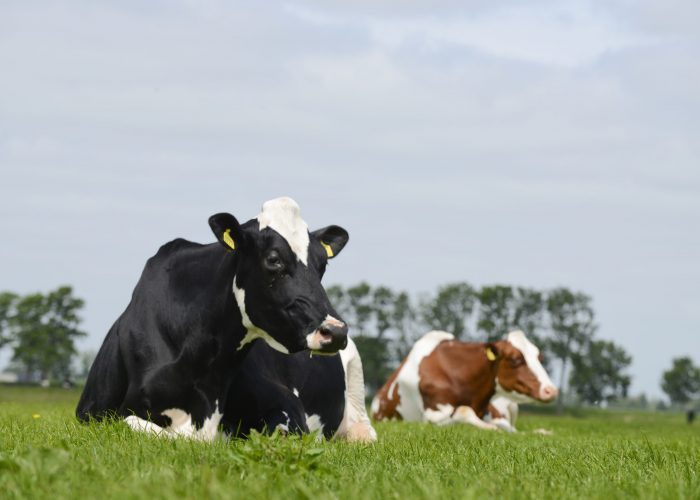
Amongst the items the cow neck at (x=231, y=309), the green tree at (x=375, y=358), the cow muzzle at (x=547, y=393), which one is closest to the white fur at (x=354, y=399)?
the cow neck at (x=231, y=309)

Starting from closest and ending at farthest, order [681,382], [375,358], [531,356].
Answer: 1. [531,356]
2. [375,358]
3. [681,382]

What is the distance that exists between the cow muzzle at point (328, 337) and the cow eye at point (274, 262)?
59cm

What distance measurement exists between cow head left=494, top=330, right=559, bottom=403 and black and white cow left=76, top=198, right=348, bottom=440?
9530mm

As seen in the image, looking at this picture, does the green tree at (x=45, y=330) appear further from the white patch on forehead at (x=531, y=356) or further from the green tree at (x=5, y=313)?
the white patch on forehead at (x=531, y=356)

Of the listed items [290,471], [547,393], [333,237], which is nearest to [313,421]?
[333,237]

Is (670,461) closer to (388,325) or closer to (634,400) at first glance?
(388,325)

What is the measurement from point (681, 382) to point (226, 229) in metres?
109

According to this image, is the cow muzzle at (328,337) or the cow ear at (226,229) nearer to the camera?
the cow muzzle at (328,337)

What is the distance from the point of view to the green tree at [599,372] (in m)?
88.1

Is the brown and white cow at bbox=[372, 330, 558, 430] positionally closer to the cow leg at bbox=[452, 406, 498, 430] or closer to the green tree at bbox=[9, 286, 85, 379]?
the cow leg at bbox=[452, 406, 498, 430]

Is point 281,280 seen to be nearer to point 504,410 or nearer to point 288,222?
point 288,222

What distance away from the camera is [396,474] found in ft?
17.7

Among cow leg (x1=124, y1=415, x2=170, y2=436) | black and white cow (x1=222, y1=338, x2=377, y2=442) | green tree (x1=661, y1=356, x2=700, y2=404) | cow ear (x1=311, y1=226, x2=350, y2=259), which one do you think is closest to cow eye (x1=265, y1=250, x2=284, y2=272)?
cow ear (x1=311, y1=226, x2=350, y2=259)

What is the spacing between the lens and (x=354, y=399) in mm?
10344
